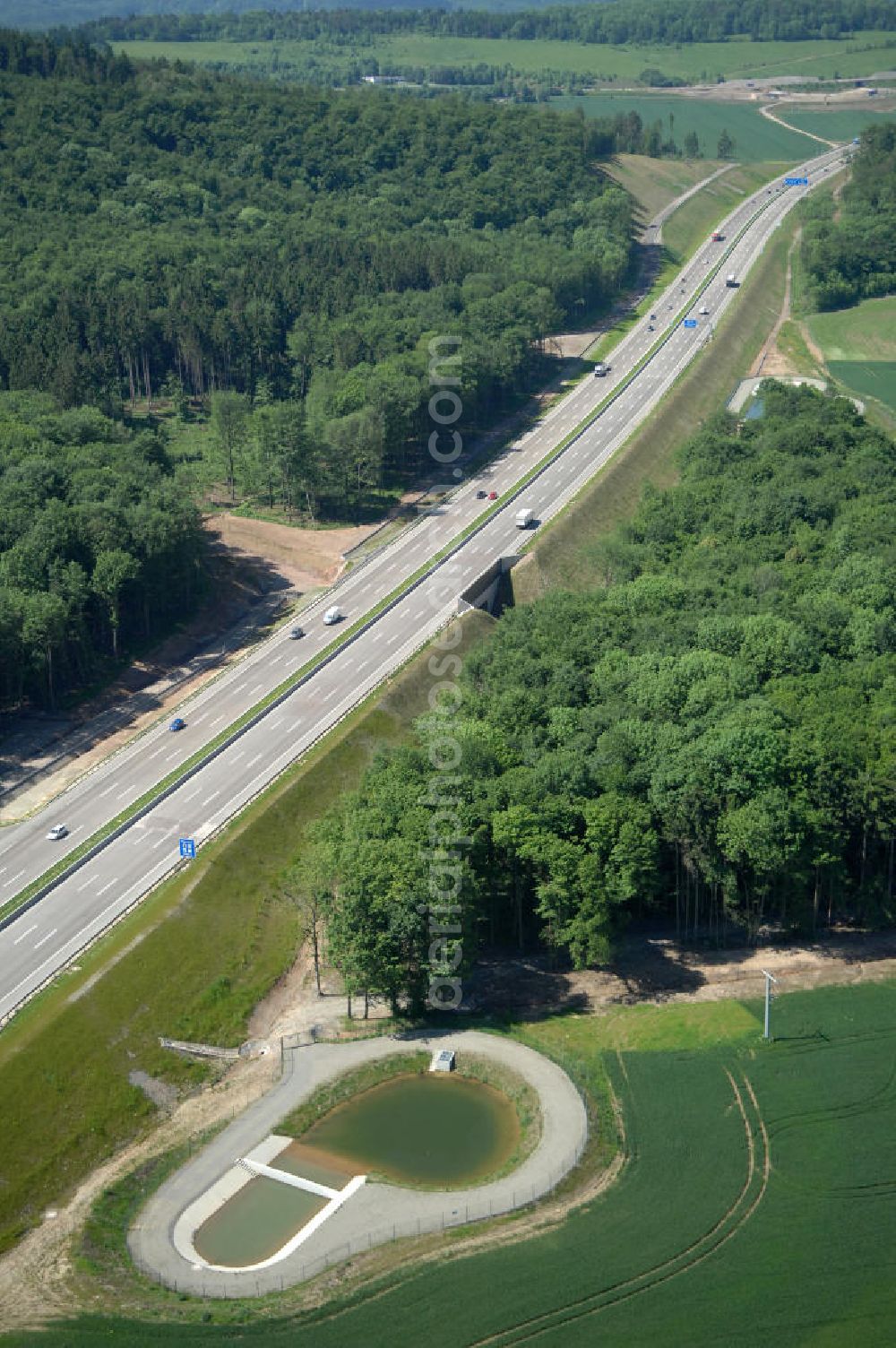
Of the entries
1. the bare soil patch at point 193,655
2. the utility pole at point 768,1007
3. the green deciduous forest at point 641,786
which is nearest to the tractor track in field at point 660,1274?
the utility pole at point 768,1007

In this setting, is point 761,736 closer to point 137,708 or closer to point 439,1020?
point 439,1020

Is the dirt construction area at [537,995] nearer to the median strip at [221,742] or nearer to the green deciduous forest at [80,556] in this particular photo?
the median strip at [221,742]

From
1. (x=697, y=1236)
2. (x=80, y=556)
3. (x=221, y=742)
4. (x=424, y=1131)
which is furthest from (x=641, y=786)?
(x=80, y=556)

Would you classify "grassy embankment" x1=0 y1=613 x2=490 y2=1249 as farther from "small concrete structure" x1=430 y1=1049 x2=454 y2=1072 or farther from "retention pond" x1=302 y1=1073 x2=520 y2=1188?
"small concrete structure" x1=430 y1=1049 x2=454 y2=1072

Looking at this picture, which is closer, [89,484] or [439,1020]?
[439,1020]

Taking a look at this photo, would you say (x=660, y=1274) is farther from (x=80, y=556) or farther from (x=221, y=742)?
(x=80, y=556)

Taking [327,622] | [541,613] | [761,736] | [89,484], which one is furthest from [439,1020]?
[89,484]

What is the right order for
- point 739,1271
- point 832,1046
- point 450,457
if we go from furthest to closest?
point 450,457 < point 832,1046 < point 739,1271

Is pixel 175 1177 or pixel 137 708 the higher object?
pixel 137 708
